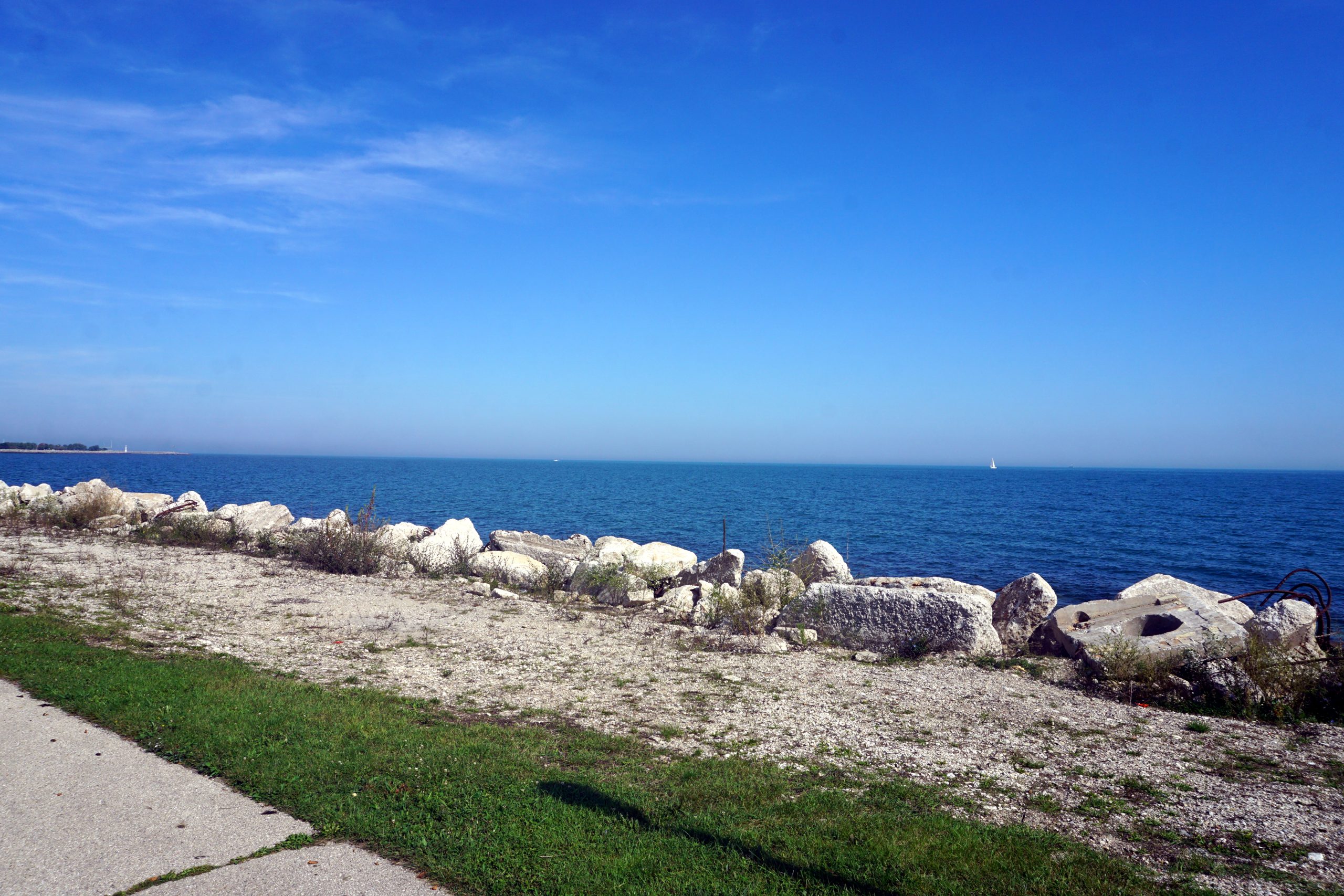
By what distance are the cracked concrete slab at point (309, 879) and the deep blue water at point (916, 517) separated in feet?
51.0

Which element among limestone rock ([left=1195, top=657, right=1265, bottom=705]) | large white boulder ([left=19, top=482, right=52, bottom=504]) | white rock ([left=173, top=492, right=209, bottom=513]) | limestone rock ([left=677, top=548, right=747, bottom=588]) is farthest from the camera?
large white boulder ([left=19, top=482, right=52, bottom=504])

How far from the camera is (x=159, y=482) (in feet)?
210

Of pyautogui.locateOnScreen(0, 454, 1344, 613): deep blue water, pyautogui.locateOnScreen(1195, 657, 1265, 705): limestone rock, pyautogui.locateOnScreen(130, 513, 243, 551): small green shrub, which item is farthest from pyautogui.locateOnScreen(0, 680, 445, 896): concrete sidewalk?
pyautogui.locateOnScreen(130, 513, 243, 551): small green shrub

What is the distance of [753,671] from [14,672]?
8057mm

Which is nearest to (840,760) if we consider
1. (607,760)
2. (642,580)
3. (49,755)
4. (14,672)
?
(607,760)

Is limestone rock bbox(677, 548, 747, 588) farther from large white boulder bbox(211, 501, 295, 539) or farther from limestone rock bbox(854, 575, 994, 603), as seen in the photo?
large white boulder bbox(211, 501, 295, 539)

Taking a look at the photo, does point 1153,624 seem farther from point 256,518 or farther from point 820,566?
point 256,518

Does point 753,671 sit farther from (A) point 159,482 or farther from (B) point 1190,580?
(A) point 159,482

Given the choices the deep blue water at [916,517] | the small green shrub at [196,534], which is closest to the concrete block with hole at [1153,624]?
the deep blue water at [916,517]

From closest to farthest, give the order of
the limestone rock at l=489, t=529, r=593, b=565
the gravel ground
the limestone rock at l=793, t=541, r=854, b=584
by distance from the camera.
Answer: the gravel ground → the limestone rock at l=793, t=541, r=854, b=584 → the limestone rock at l=489, t=529, r=593, b=565

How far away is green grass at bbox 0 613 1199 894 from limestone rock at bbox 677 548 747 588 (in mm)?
9523

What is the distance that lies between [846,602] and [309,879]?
9325mm

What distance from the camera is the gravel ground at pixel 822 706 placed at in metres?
5.62

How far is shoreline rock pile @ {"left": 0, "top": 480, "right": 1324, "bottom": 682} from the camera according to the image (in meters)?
11.0
